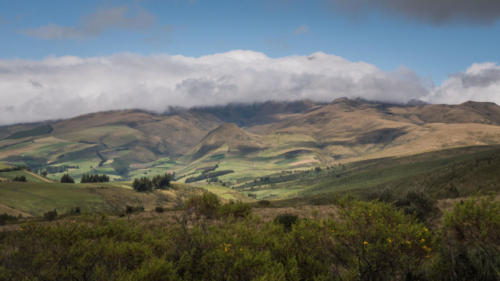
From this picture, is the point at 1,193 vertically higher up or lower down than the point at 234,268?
lower down

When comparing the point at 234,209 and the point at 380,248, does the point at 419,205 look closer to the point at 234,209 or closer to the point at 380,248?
the point at 234,209

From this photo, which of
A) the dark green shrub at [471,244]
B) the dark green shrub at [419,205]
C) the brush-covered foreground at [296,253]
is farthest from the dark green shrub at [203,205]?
the dark green shrub at [471,244]

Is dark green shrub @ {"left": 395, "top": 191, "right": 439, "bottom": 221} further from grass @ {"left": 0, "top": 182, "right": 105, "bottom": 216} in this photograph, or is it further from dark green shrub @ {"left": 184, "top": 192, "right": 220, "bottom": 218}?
grass @ {"left": 0, "top": 182, "right": 105, "bottom": 216}

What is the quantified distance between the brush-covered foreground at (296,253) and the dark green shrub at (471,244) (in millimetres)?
48

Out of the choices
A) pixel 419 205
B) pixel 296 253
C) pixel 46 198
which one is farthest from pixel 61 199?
pixel 296 253

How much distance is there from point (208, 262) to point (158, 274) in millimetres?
3337

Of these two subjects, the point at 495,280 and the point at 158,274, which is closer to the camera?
the point at 495,280

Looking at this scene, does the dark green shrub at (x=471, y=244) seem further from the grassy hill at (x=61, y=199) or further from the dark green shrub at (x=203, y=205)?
the grassy hill at (x=61, y=199)

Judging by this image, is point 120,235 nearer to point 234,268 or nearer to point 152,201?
point 234,268

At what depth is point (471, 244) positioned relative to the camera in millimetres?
17609

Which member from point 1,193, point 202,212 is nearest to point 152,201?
point 1,193

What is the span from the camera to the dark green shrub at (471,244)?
49.5ft

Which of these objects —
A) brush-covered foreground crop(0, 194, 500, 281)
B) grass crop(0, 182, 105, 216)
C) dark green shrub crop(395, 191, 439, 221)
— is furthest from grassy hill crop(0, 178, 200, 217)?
brush-covered foreground crop(0, 194, 500, 281)

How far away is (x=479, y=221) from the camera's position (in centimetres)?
1827
